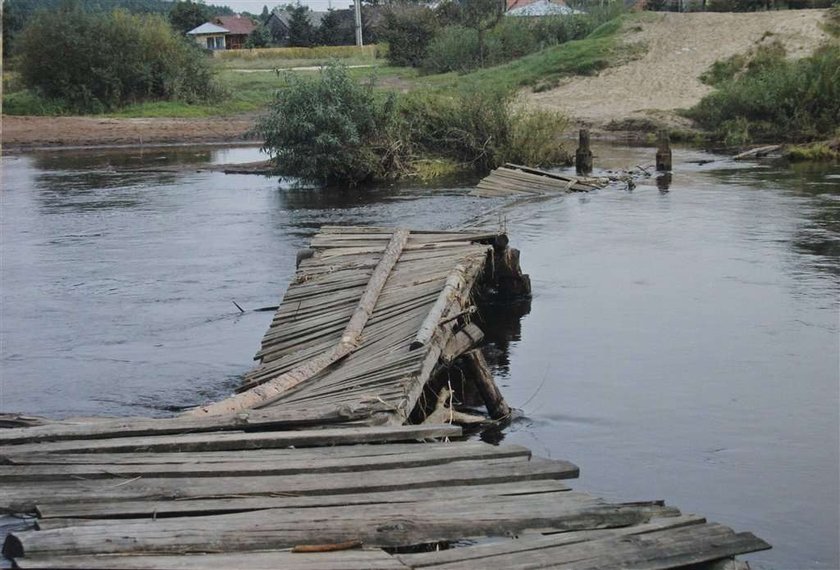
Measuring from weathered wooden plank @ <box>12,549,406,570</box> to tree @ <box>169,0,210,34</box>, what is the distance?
84.6 metres

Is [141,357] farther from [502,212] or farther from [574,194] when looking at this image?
[574,194]

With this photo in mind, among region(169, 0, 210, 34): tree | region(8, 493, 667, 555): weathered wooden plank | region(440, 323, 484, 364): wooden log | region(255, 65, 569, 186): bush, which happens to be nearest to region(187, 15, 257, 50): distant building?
region(169, 0, 210, 34): tree

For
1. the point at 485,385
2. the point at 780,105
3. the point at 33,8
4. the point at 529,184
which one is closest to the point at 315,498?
the point at 485,385

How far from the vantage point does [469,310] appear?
11.2 metres

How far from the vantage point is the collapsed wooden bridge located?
5.31 metres

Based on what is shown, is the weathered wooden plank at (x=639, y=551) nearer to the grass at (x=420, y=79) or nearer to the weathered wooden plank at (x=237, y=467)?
the weathered wooden plank at (x=237, y=467)

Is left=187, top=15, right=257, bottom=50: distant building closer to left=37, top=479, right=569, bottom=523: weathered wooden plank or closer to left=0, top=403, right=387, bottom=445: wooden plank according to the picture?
left=0, top=403, right=387, bottom=445: wooden plank

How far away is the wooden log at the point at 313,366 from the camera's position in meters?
8.45

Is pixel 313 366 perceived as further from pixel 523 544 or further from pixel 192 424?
pixel 523 544

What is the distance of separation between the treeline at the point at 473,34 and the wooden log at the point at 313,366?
1780 inches

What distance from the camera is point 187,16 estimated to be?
8700 cm

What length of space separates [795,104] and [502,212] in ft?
57.3

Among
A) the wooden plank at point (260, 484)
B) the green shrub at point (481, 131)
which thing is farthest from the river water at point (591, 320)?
the green shrub at point (481, 131)

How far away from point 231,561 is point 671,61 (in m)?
45.4
